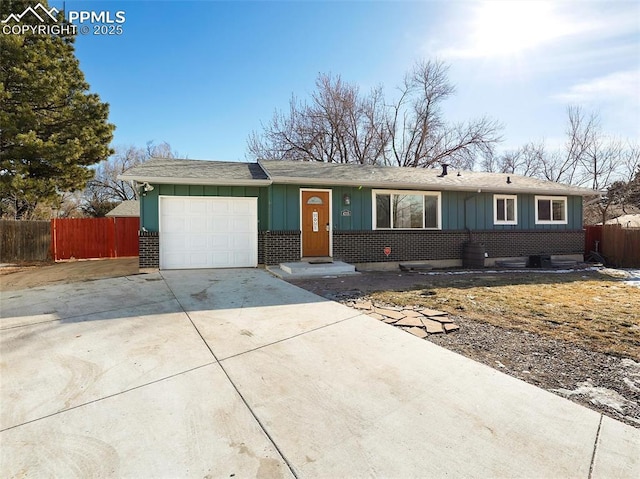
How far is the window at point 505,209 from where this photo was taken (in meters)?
11.6

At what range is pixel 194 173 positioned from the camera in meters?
9.30

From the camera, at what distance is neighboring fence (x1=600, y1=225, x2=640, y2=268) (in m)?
12.1

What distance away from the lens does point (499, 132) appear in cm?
2141

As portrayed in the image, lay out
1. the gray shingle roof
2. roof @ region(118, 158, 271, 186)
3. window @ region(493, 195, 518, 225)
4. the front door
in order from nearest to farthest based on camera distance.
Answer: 1. roof @ region(118, 158, 271, 186)
2. the gray shingle roof
3. the front door
4. window @ region(493, 195, 518, 225)

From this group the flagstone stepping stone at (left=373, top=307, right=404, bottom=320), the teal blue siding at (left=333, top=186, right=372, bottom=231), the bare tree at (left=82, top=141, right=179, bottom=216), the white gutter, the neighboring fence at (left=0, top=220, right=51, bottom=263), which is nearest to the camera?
the flagstone stepping stone at (left=373, top=307, right=404, bottom=320)

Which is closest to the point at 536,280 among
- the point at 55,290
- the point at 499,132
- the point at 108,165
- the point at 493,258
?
the point at 493,258

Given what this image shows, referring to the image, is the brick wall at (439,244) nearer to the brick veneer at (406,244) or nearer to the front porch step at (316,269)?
the brick veneer at (406,244)

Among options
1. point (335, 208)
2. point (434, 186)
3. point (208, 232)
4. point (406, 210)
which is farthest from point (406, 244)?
point (208, 232)

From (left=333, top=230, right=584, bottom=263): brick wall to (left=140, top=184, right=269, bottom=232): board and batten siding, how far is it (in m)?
2.41

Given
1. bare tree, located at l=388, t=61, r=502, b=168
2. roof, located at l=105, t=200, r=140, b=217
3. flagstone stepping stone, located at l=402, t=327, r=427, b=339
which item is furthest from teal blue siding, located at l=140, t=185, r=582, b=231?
roof, located at l=105, t=200, r=140, b=217

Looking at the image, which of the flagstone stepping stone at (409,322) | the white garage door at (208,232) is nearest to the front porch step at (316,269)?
the white garage door at (208,232)

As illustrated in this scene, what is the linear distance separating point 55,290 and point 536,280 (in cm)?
1123

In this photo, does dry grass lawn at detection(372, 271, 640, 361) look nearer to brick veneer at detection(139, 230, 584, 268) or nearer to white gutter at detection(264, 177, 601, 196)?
brick veneer at detection(139, 230, 584, 268)
